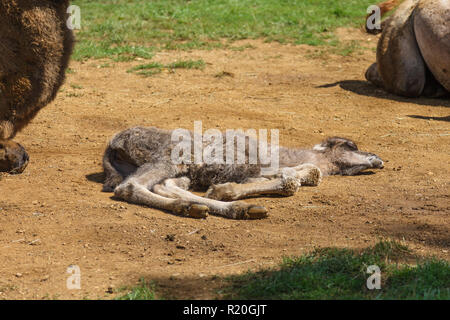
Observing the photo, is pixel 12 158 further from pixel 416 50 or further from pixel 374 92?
pixel 416 50

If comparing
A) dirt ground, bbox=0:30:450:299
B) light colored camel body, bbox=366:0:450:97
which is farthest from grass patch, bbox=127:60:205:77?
light colored camel body, bbox=366:0:450:97

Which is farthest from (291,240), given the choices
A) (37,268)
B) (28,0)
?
(28,0)

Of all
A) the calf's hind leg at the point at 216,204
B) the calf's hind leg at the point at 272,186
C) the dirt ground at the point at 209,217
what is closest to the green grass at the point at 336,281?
the dirt ground at the point at 209,217

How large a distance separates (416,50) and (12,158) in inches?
198

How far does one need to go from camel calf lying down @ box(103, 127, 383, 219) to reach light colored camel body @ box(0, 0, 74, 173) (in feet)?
3.16

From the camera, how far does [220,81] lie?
8.33 m

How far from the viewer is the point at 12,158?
16.2 feet

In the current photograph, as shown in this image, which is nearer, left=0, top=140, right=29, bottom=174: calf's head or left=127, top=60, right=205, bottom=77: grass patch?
left=0, top=140, right=29, bottom=174: calf's head

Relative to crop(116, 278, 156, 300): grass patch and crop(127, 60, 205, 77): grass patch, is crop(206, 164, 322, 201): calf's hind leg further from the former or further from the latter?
crop(127, 60, 205, 77): grass patch

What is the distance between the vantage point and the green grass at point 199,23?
32.8ft

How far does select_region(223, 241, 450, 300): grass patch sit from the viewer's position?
2889 mm

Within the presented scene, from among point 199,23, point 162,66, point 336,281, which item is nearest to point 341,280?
point 336,281
